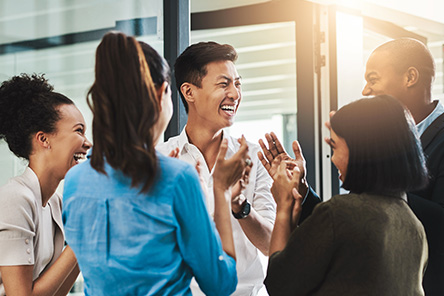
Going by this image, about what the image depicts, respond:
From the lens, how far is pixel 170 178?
1.15 metres

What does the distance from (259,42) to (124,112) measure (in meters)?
2.67

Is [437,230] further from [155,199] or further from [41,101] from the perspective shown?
[41,101]

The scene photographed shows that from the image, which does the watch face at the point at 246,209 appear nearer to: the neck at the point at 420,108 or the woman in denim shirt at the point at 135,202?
the woman in denim shirt at the point at 135,202

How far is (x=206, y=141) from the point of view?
2033 mm

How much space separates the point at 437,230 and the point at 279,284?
60 centimetres

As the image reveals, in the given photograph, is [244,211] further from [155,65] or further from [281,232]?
[155,65]

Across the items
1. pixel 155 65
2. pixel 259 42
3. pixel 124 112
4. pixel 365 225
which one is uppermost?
pixel 259 42

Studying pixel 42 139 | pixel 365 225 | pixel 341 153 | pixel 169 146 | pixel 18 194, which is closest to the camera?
pixel 365 225

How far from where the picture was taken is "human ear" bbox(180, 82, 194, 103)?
6.78ft

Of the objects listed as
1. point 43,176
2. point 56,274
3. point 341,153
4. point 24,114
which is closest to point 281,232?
point 341,153

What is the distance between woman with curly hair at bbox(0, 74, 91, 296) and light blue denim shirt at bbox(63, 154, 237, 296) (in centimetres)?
49

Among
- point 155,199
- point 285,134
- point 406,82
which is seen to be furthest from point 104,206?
point 285,134

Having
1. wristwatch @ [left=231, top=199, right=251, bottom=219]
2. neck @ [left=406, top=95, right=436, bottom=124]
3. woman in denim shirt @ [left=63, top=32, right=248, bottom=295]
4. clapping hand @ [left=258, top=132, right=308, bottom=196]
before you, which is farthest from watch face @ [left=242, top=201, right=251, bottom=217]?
neck @ [left=406, top=95, right=436, bottom=124]

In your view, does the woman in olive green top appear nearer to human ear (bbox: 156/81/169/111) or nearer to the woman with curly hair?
human ear (bbox: 156/81/169/111)
